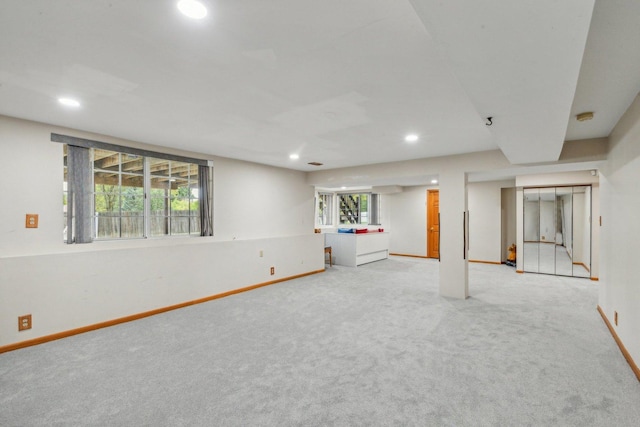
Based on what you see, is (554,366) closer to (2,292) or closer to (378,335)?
(378,335)

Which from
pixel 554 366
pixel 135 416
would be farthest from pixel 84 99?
pixel 554 366

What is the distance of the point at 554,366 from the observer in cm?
252

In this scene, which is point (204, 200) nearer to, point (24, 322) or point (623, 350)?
point (24, 322)

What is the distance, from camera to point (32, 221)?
3076mm

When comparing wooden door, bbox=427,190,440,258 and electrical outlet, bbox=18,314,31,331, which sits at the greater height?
wooden door, bbox=427,190,440,258

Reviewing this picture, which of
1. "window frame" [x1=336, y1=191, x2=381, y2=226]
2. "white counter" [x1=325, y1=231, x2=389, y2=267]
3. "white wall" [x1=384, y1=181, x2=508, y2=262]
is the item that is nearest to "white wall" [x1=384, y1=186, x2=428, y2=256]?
"white wall" [x1=384, y1=181, x2=508, y2=262]

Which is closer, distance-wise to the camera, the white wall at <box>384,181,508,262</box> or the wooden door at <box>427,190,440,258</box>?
the white wall at <box>384,181,508,262</box>

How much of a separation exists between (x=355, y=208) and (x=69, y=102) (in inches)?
325

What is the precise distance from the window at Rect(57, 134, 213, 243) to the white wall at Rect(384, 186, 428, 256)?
5989 mm

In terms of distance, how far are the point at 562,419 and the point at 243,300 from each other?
3.75 m

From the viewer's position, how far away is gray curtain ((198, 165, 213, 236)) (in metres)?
4.61

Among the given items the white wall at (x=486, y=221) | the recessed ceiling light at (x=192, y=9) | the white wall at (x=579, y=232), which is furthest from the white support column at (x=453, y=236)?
the recessed ceiling light at (x=192, y=9)

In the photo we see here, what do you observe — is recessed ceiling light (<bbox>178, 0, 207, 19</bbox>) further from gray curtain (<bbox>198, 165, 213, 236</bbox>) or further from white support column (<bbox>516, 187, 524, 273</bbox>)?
white support column (<bbox>516, 187, 524, 273</bbox>)

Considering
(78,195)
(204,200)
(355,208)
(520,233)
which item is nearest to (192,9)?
(78,195)
